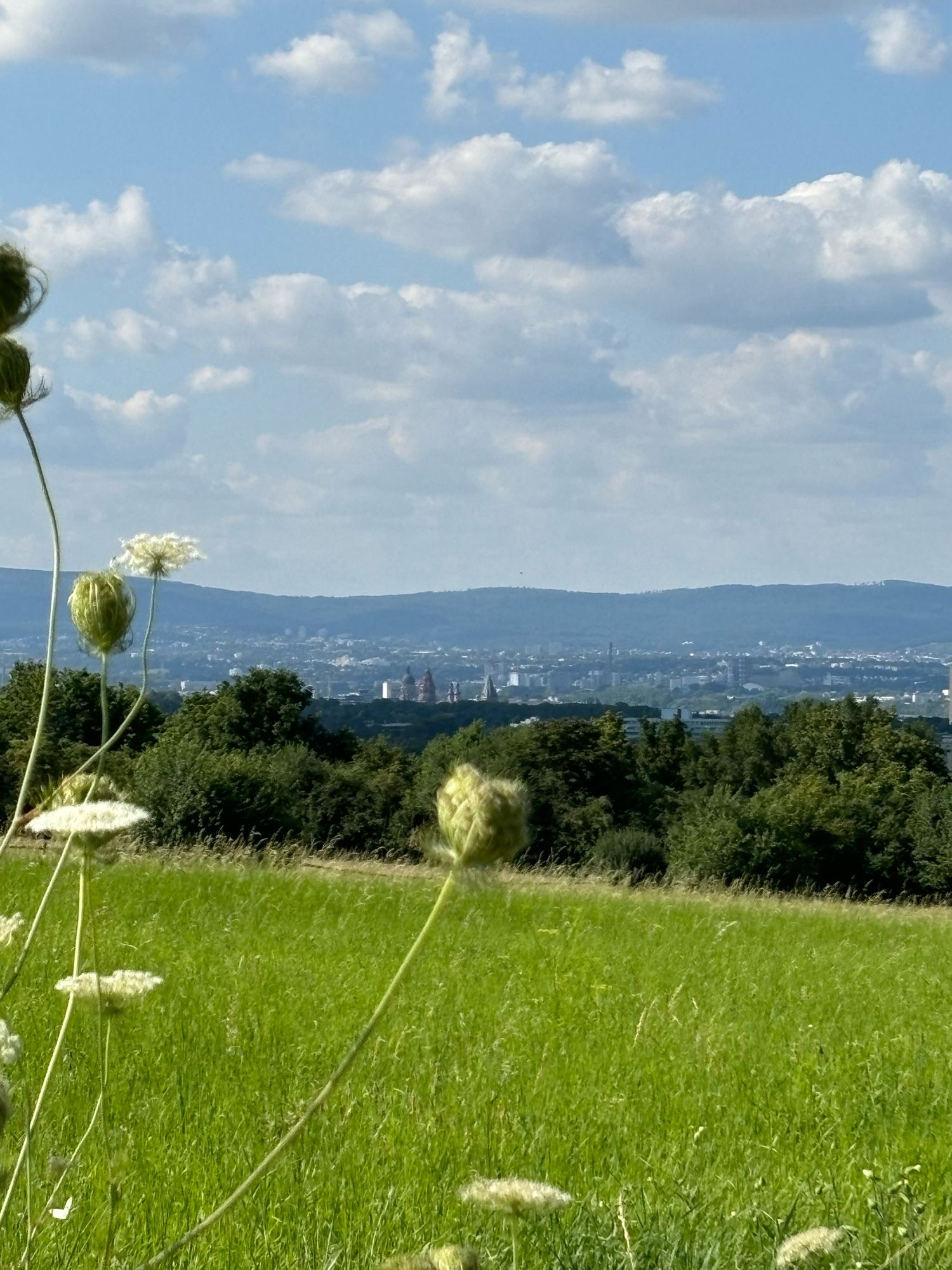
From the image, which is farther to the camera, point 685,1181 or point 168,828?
point 168,828

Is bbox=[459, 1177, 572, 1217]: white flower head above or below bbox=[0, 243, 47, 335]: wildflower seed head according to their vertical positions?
below

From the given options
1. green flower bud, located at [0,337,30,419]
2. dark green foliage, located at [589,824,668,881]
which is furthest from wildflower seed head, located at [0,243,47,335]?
dark green foliage, located at [589,824,668,881]

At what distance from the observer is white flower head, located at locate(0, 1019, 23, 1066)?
1736mm

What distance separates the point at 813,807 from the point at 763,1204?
4798cm

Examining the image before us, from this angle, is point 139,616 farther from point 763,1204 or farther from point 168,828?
point 168,828

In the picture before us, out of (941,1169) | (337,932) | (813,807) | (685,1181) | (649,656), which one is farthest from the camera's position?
(649,656)

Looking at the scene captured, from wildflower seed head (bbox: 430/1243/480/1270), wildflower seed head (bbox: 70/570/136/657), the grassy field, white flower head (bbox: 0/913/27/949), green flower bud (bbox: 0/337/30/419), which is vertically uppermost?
green flower bud (bbox: 0/337/30/419)

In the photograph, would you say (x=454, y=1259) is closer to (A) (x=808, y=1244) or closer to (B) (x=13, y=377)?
(A) (x=808, y=1244)

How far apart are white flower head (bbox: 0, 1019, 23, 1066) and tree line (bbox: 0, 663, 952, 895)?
1222 inches

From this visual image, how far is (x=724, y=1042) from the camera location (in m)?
6.27

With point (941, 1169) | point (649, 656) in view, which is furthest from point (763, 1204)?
point (649, 656)

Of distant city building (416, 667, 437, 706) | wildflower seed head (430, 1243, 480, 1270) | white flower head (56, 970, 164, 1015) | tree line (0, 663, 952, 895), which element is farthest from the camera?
distant city building (416, 667, 437, 706)

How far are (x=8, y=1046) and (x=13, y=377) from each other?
2.66 ft

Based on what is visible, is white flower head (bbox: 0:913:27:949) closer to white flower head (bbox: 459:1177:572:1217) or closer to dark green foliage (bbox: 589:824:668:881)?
white flower head (bbox: 459:1177:572:1217)
